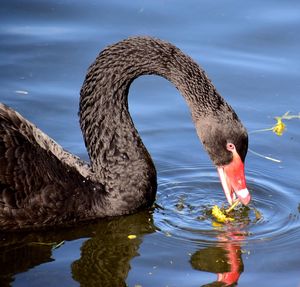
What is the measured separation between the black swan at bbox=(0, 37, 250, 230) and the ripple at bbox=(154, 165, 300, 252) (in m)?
0.21

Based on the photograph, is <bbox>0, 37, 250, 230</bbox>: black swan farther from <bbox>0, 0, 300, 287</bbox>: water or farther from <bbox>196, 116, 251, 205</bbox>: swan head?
<bbox>0, 0, 300, 287</bbox>: water

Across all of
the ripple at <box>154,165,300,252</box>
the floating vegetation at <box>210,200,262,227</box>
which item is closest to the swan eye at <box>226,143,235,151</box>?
the floating vegetation at <box>210,200,262,227</box>

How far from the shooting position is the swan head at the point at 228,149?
6.34m

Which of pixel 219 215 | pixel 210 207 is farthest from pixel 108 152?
pixel 219 215

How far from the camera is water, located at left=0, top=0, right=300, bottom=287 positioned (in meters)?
6.16

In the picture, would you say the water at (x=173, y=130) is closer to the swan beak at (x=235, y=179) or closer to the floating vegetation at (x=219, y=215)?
the floating vegetation at (x=219, y=215)

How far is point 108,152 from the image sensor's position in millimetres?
7000

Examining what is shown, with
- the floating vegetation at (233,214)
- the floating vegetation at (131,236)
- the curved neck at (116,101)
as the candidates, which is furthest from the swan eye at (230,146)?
the floating vegetation at (131,236)

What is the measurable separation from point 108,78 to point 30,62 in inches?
87.6

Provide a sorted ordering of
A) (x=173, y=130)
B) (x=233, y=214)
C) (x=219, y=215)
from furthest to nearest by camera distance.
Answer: (x=173, y=130), (x=233, y=214), (x=219, y=215)

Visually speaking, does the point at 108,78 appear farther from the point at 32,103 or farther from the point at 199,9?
the point at 199,9

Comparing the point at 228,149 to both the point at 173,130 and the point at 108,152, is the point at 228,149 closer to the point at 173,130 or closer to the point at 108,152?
the point at 108,152

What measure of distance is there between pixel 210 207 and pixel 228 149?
0.65 meters

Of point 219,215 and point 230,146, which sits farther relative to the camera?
point 219,215
